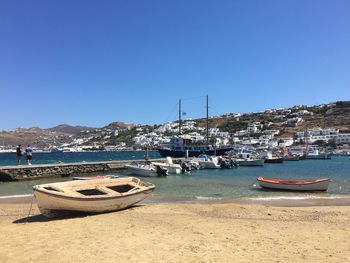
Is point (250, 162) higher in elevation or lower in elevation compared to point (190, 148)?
lower

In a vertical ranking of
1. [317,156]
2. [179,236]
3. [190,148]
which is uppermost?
[190,148]

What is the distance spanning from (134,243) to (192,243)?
156 centimetres

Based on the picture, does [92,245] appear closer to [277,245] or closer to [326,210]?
[277,245]

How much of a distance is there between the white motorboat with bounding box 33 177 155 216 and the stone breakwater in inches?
943

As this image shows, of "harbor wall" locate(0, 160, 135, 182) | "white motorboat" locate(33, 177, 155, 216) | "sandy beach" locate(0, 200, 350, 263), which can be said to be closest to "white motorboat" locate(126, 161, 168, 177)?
"harbor wall" locate(0, 160, 135, 182)

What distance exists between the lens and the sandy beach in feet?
31.5

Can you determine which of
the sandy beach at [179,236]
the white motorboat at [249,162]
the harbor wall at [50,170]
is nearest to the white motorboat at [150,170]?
the harbor wall at [50,170]

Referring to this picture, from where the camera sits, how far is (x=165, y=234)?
1202cm

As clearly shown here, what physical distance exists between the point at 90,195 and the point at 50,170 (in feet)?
93.4

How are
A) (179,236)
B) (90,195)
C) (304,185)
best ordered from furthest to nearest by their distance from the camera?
(304,185) < (90,195) < (179,236)

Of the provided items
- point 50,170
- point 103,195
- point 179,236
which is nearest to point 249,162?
point 50,170

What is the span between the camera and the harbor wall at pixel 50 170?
1507 inches

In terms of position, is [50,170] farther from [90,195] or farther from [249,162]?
[249,162]

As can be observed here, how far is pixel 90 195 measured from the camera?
53.5 ft
